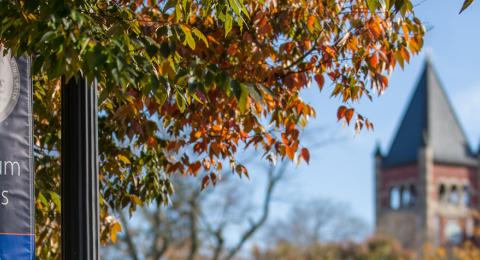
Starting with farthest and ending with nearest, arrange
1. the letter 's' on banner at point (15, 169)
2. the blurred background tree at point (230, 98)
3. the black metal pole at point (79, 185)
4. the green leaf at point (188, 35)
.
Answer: the blurred background tree at point (230, 98), the green leaf at point (188, 35), the letter 's' on banner at point (15, 169), the black metal pole at point (79, 185)

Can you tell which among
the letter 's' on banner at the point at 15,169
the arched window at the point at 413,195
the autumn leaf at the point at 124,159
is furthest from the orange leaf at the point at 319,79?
the arched window at the point at 413,195

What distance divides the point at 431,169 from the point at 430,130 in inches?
214

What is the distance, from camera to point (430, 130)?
319 ft

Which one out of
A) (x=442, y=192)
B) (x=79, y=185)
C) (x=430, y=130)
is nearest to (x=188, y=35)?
(x=79, y=185)

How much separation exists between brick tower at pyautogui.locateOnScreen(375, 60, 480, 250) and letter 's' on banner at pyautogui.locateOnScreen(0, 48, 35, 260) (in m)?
88.6

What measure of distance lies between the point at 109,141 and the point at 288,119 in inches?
52.6

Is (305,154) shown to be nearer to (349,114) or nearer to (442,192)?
(349,114)

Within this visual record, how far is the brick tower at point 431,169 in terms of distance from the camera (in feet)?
312

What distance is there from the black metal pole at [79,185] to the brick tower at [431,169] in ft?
292

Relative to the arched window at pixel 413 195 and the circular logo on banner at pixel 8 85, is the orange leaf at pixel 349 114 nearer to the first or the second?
the circular logo on banner at pixel 8 85

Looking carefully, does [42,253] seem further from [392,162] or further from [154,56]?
[392,162]

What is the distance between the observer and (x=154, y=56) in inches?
228

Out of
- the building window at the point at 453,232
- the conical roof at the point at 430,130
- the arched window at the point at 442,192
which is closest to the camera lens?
the conical roof at the point at 430,130

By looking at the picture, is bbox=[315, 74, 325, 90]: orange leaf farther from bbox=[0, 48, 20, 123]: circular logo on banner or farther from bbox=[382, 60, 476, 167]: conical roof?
bbox=[382, 60, 476, 167]: conical roof
